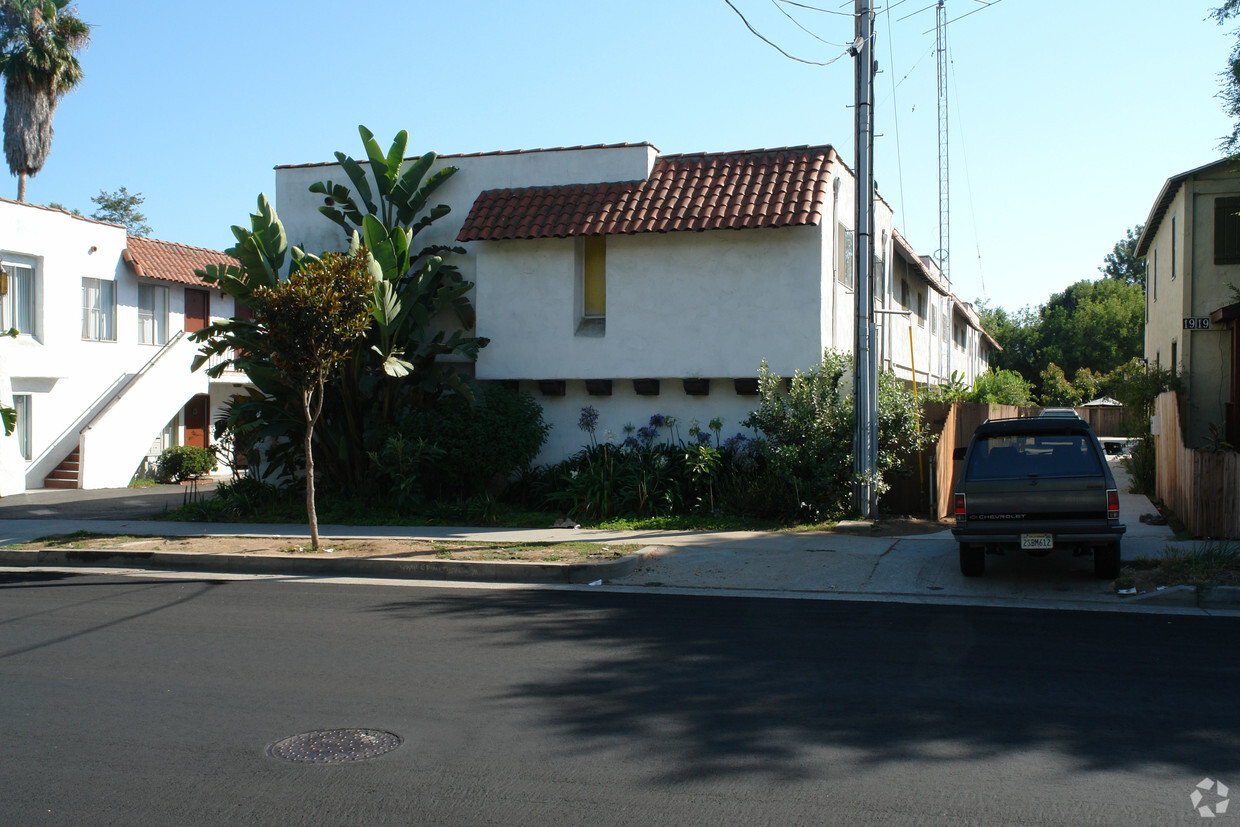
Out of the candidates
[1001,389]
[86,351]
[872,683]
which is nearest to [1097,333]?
[1001,389]

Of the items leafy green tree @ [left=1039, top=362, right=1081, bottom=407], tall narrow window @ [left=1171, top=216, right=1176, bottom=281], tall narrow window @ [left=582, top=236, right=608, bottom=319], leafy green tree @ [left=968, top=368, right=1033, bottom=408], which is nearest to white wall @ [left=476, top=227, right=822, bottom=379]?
tall narrow window @ [left=582, top=236, right=608, bottom=319]

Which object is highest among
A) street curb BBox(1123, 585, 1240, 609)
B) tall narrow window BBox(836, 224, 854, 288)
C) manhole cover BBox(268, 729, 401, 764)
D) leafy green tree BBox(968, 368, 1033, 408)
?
tall narrow window BBox(836, 224, 854, 288)

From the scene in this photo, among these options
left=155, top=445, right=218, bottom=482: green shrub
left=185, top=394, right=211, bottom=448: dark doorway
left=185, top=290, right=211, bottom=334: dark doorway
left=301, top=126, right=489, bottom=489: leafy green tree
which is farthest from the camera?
left=185, top=394, right=211, bottom=448: dark doorway

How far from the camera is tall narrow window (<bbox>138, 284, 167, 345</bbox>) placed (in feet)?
92.9

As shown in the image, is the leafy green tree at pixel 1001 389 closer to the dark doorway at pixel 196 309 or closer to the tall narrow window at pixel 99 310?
the dark doorway at pixel 196 309

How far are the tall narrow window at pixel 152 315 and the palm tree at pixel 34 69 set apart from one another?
10.5 m

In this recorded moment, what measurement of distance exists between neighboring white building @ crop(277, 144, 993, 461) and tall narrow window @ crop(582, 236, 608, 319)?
0.04 m

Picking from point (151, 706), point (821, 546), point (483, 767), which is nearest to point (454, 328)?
point (821, 546)

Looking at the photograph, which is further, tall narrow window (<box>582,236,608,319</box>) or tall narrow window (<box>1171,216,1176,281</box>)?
tall narrow window (<box>1171,216,1176,281</box>)

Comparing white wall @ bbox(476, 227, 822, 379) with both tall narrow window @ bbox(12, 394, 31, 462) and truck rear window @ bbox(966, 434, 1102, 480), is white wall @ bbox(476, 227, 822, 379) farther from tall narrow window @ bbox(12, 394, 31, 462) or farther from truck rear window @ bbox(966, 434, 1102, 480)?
tall narrow window @ bbox(12, 394, 31, 462)

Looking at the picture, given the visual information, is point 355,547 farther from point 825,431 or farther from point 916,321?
point 916,321

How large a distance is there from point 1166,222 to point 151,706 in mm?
22525

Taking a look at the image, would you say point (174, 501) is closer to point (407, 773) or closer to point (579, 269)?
point (579, 269)

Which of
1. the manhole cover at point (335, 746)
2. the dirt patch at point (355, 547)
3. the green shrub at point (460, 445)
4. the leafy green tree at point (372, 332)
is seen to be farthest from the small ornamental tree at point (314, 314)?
the manhole cover at point (335, 746)
